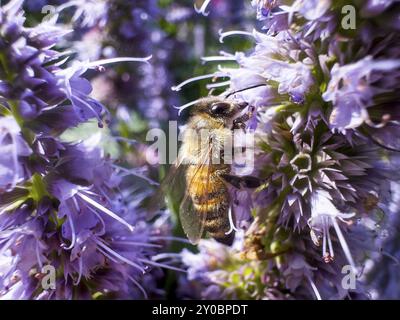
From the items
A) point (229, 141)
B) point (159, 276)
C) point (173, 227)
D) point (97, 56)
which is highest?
point (97, 56)

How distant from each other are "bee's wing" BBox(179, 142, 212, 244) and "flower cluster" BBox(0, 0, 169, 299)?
0.24 m

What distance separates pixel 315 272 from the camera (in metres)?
2.64

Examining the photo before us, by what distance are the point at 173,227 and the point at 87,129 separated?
0.88 m

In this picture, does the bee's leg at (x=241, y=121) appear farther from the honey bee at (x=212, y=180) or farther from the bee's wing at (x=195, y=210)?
the bee's wing at (x=195, y=210)

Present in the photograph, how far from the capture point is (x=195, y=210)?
265 centimetres

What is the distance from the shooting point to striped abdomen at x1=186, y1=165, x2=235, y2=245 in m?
2.63

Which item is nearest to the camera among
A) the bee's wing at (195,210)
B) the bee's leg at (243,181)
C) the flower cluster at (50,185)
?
the flower cluster at (50,185)

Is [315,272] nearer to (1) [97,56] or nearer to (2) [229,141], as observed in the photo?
(2) [229,141]

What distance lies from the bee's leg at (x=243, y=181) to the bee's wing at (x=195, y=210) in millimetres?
99

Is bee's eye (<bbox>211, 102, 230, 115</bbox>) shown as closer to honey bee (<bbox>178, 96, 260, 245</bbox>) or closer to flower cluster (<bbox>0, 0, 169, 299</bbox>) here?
honey bee (<bbox>178, 96, 260, 245</bbox>)

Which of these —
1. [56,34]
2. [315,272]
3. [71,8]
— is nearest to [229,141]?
[315,272]

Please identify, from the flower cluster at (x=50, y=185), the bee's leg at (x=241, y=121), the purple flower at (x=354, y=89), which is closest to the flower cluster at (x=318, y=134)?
the purple flower at (x=354, y=89)

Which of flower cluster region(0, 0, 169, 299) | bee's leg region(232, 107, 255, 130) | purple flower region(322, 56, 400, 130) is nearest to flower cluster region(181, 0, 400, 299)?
purple flower region(322, 56, 400, 130)

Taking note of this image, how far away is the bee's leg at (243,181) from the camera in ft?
8.21
